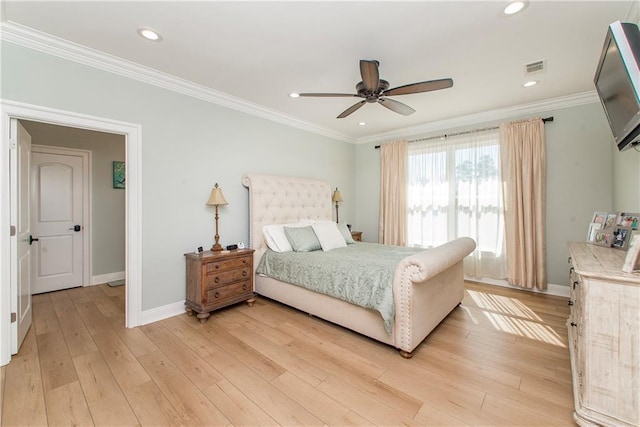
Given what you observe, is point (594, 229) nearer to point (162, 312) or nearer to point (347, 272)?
point (347, 272)

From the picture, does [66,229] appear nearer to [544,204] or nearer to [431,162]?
[431,162]

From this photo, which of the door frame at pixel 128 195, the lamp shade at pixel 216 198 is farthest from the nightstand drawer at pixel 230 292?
the lamp shade at pixel 216 198

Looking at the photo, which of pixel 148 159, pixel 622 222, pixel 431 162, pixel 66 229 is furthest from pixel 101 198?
pixel 622 222

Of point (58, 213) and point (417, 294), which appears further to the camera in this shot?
point (58, 213)

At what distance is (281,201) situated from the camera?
3.92m

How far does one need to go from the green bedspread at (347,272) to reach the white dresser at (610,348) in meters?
1.15

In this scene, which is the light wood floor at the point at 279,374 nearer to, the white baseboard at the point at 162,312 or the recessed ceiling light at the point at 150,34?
the white baseboard at the point at 162,312

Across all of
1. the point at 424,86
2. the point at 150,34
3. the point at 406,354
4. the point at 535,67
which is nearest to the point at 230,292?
the point at 406,354

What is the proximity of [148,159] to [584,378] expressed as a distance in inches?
150

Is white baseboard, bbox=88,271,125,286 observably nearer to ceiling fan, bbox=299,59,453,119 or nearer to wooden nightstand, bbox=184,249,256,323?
wooden nightstand, bbox=184,249,256,323

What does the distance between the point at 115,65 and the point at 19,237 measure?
5.75 ft

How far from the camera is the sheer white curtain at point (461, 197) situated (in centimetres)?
406

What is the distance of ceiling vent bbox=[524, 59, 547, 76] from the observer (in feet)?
8.60

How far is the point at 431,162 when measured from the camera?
462 centimetres
